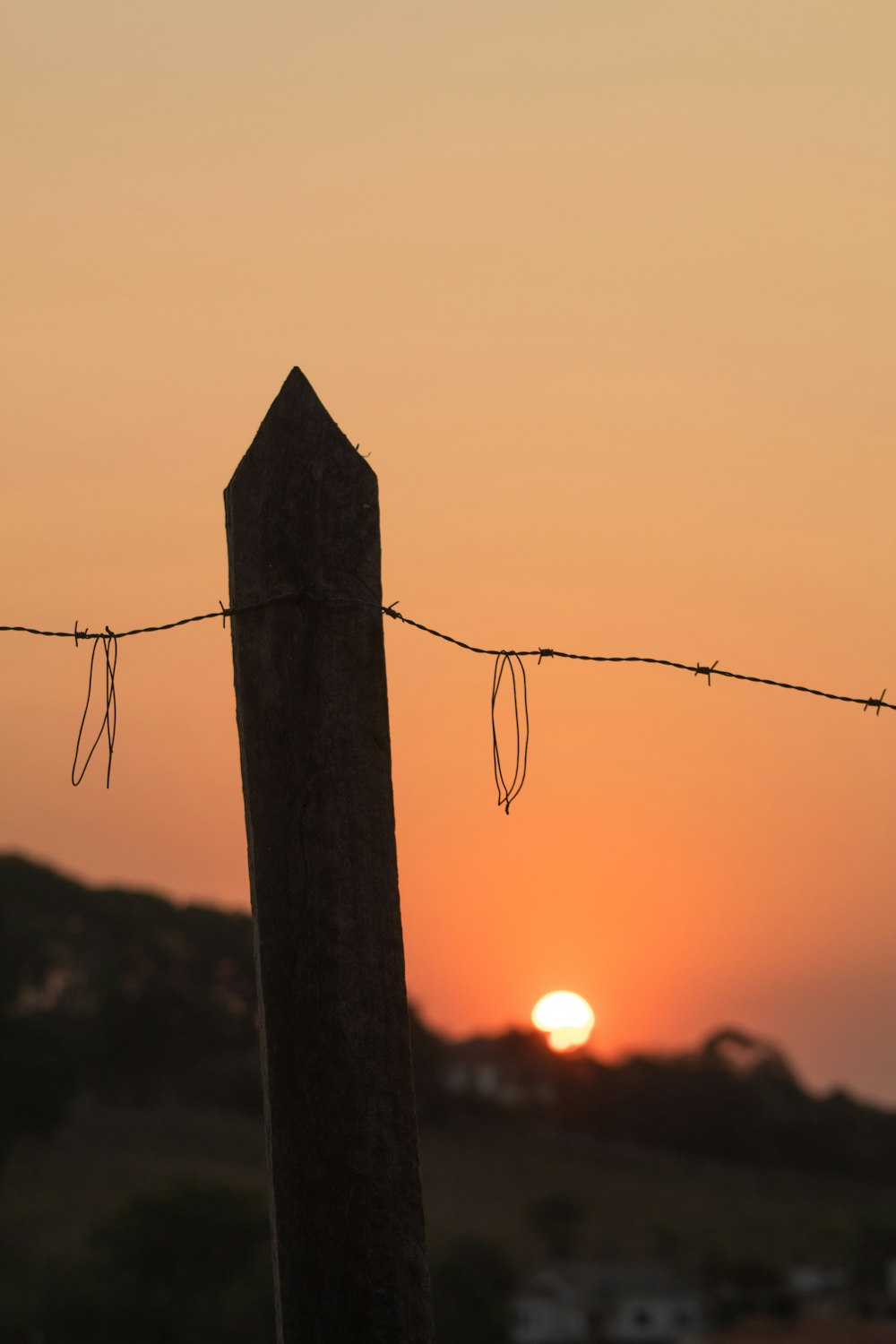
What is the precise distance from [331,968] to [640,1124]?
331 ft

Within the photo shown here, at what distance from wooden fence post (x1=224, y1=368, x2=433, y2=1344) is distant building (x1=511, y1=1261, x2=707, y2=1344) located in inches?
3217

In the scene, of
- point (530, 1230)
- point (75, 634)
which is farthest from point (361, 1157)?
point (530, 1230)

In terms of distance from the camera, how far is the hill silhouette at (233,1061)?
3541 inches

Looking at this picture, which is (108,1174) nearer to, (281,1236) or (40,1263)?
(40,1263)

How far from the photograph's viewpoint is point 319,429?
4.75 m

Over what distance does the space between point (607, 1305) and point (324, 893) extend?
285ft

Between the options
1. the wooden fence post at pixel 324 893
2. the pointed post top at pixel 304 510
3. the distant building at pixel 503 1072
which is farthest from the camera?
the distant building at pixel 503 1072

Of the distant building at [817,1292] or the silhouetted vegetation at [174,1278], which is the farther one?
the distant building at [817,1292]

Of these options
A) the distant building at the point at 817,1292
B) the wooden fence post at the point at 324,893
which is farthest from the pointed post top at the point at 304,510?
the distant building at the point at 817,1292

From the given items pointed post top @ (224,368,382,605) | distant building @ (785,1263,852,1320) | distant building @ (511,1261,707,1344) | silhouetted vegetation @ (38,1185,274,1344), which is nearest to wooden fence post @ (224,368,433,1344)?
pointed post top @ (224,368,382,605)

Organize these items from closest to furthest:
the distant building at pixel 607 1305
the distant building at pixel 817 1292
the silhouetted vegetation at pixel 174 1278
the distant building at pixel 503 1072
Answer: the silhouetted vegetation at pixel 174 1278 < the distant building at pixel 817 1292 < the distant building at pixel 607 1305 < the distant building at pixel 503 1072

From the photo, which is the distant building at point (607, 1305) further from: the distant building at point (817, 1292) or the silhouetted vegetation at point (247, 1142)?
the distant building at point (817, 1292)

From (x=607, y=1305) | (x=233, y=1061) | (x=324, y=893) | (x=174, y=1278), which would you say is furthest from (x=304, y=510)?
(x=233, y=1061)

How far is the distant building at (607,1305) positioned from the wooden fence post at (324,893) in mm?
81711
